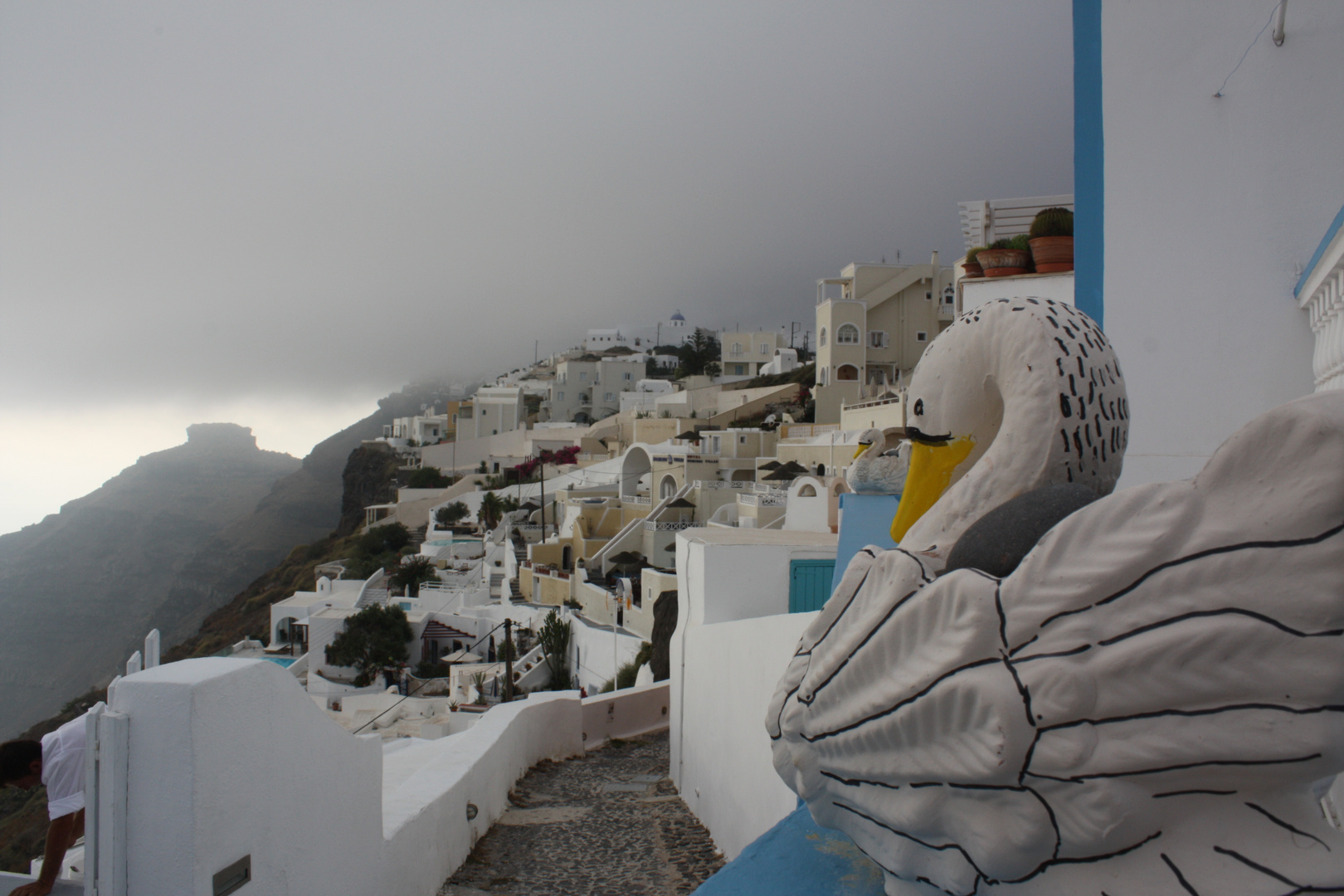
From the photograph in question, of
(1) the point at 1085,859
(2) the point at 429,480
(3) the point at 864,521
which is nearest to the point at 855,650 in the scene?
(1) the point at 1085,859

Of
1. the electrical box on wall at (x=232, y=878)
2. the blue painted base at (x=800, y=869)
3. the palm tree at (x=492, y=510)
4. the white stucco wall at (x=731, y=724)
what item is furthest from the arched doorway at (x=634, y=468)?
the blue painted base at (x=800, y=869)

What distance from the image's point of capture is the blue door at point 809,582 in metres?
8.15

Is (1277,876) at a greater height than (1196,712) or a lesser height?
lesser

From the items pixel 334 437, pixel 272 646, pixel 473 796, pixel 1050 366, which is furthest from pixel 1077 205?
pixel 334 437

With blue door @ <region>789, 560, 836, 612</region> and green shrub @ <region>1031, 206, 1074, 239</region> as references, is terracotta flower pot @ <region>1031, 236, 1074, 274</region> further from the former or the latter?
blue door @ <region>789, 560, 836, 612</region>

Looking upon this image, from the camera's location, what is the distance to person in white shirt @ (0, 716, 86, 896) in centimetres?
285

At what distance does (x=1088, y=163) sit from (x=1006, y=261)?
1.30 metres

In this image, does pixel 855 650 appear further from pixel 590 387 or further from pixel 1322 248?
pixel 590 387

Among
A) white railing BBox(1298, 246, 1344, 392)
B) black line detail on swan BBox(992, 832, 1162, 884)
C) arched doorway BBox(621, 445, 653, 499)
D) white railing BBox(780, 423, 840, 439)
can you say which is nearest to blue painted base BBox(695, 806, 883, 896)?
black line detail on swan BBox(992, 832, 1162, 884)

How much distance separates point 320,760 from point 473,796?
9.00ft

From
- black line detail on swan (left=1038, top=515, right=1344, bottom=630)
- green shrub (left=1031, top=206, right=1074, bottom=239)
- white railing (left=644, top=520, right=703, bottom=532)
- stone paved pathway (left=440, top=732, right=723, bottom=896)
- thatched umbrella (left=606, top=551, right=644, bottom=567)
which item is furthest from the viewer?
white railing (left=644, top=520, right=703, bottom=532)

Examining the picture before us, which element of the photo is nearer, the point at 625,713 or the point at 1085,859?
the point at 1085,859

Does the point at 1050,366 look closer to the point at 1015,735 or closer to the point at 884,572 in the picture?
the point at 884,572

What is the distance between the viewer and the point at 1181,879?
1.51 meters
